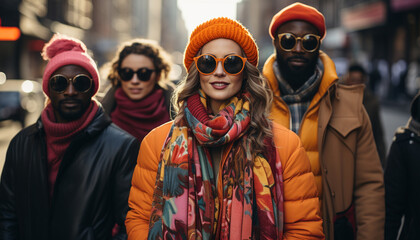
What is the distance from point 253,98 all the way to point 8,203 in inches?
65.3

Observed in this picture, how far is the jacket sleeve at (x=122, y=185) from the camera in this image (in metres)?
2.61

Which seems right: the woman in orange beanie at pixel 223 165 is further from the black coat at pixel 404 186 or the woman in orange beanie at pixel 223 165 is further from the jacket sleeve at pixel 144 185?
the black coat at pixel 404 186

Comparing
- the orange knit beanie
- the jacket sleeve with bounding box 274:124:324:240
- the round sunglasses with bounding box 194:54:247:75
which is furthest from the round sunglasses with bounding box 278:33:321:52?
the jacket sleeve with bounding box 274:124:324:240

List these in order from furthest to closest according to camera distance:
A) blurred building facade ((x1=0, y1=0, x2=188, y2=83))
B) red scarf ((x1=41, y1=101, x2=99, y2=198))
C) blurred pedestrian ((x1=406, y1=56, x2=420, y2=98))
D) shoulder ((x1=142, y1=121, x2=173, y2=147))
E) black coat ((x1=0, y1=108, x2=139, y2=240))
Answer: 1. blurred building facade ((x1=0, y1=0, x2=188, y2=83))
2. blurred pedestrian ((x1=406, y1=56, x2=420, y2=98))
3. red scarf ((x1=41, y1=101, x2=99, y2=198))
4. black coat ((x1=0, y1=108, x2=139, y2=240))
5. shoulder ((x1=142, y1=121, x2=173, y2=147))

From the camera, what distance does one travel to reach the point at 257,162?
2.13m

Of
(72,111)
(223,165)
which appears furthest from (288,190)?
(72,111)

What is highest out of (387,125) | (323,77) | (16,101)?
(323,77)

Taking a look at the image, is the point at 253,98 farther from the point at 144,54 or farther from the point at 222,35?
the point at 144,54

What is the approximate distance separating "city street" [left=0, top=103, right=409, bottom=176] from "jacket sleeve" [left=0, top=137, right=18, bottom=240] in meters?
5.80

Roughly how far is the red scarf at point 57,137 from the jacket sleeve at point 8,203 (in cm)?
24

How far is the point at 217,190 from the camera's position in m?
2.16

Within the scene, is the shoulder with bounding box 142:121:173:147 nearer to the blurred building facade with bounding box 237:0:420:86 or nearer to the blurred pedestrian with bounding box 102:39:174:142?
the blurred pedestrian with bounding box 102:39:174:142

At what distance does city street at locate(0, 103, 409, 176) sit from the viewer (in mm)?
10586

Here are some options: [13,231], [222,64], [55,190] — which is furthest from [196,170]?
[13,231]
